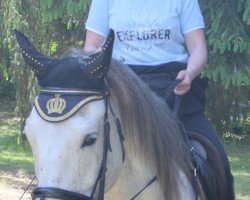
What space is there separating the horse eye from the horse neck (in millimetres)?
345

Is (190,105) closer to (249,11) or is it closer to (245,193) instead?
(249,11)

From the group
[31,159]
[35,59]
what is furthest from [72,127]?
[31,159]

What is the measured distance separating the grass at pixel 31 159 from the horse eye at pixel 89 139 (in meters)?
8.11

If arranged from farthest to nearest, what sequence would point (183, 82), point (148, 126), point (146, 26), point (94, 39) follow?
point (94, 39) < point (146, 26) < point (183, 82) < point (148, 126)

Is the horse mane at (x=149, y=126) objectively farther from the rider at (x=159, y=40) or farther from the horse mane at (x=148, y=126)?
the rider at (x=159, y=40)

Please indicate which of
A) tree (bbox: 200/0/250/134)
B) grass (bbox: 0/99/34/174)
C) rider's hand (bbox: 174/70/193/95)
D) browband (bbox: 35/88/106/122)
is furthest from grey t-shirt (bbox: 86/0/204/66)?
grass (bbox: 0/99/34/174)

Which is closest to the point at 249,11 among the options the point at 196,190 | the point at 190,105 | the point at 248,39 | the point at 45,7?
the point at 248,39

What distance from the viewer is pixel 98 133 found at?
325 centimetres

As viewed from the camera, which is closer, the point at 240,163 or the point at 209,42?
the point at 209,42

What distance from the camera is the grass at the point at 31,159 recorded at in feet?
40.4

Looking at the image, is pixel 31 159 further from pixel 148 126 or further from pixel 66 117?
pixel 66 117

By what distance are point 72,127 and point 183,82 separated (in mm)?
1090

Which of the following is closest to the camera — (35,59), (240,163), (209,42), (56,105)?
(56,105)

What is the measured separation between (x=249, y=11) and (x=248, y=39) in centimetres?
39
